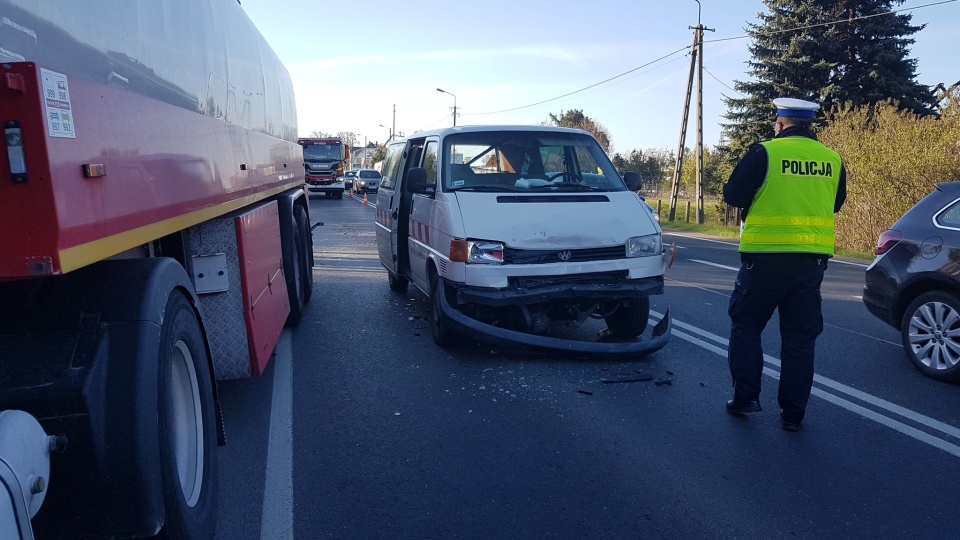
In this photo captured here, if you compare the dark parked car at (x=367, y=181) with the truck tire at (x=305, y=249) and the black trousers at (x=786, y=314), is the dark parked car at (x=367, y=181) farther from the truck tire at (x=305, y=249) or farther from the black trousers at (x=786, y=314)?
the black trousers at (x=786, y=314)

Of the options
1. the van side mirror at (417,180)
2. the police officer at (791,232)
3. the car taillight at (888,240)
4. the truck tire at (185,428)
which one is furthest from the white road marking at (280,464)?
the car taillight at (888,240)

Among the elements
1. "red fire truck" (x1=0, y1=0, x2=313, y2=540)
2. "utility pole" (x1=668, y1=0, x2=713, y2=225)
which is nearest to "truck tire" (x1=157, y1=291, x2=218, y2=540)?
"red fire truck" (x1=0, y1=0, x2=313, y2=540)

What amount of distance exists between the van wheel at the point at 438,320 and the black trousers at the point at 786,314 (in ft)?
7.93

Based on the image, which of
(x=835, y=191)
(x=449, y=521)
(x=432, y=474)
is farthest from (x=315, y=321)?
(x=835, y=191)

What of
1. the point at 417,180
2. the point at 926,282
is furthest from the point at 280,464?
the point at 926,282

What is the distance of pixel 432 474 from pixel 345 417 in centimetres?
110

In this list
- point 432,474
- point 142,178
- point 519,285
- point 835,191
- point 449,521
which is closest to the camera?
point 142,178

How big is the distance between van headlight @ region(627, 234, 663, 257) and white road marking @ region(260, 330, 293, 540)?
2944mm

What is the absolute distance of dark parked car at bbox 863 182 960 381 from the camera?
18.4ft

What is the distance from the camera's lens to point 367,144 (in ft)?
407

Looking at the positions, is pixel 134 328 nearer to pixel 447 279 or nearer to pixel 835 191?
pixel 447 279

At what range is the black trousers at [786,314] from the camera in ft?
14.9

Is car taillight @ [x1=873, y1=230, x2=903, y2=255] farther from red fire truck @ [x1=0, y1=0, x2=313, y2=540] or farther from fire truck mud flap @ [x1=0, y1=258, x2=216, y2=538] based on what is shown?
fire truck mud flap @ [x1=0, y1=258, x2=216, y2=538]

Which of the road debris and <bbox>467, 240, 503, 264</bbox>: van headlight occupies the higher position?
<bbox>467, 240, 503, 264</bbox>: van headlight
